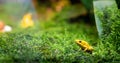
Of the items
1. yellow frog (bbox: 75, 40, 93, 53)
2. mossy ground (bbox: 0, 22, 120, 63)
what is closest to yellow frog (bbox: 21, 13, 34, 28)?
mossy ground (bbox: 0, 22, 120, 63)

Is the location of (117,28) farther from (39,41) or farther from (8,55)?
(8,55)

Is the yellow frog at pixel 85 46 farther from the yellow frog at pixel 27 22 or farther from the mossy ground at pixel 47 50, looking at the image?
the yellow frog at pixel 27 22

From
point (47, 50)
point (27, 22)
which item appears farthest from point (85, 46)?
point (27, 22)

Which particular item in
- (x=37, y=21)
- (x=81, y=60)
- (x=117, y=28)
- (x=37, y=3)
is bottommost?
(x=81, y=60)

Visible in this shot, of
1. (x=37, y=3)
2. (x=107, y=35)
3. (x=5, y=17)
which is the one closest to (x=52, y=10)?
(x=37, y=3)

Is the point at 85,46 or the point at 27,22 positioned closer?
the point at 85,46

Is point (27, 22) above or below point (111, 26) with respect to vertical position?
above

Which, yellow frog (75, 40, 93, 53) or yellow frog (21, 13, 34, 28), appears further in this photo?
yellow frog (21, 13, 34, 28)

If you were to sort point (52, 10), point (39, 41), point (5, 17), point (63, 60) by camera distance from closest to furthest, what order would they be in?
1. point (63, 60)
2. point (39, 41)
3. point (5, 17)
4. point (52, 10)

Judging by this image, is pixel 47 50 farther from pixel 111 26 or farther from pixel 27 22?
pixel 27 22

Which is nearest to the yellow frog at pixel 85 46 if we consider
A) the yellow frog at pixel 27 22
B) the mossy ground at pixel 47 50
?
the mossy ground at pixel 47 50

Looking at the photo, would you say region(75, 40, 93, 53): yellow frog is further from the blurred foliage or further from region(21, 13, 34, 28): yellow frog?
region(21, 13, 34, 28): yellow frog
